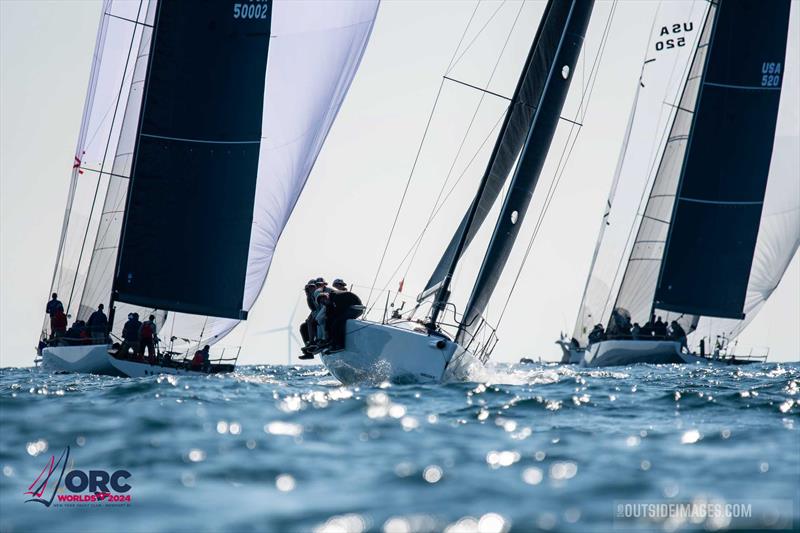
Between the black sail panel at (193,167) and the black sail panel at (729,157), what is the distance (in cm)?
1489

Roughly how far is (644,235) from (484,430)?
1197 inches

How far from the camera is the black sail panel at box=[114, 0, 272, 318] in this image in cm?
2192

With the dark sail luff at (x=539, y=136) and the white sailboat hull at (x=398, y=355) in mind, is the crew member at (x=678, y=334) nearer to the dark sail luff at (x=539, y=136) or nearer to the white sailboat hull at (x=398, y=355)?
the dark sail luff at (x=539, y=136)

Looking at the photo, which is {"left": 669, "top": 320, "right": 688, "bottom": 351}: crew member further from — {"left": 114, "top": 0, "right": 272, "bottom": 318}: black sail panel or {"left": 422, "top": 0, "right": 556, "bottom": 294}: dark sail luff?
{"left": 114, "top": 0, "right": 272, "bottom": 318}: black sail panel

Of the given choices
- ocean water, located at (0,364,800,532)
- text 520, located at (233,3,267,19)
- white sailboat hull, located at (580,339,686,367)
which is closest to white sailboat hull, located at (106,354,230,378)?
text 520, located at (233,3,267,19)

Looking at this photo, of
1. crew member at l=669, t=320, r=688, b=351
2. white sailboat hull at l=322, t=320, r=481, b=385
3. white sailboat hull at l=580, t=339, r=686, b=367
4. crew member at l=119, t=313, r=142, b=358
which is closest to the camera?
white sailboat hull at l=322, t=320, r=481, b=385

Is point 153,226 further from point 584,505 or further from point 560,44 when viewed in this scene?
point 584,505

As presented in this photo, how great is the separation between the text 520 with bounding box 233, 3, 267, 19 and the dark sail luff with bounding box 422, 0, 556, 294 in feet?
19.5

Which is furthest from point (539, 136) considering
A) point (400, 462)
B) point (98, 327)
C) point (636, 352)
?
point (636, 352)

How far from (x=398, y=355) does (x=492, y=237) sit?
9.92 ft

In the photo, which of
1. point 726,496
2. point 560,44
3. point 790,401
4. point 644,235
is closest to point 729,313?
point 644,235

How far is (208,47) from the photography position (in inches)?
872

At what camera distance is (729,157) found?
31.9 meters

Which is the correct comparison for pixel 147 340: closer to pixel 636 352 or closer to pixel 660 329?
pixel 636 352
